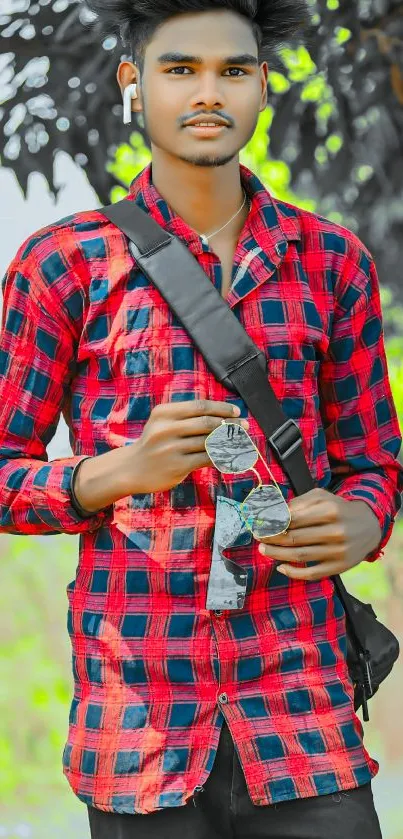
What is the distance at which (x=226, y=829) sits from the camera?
1.88m

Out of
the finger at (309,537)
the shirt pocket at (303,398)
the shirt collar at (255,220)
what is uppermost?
the shirt collar at (255,220)

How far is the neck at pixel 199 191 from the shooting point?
206 centimetres

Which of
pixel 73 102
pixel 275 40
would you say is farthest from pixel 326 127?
pixel 275 40

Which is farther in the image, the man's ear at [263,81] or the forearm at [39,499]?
the man's ear at [263,81]

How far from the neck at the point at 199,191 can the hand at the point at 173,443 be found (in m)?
0.42

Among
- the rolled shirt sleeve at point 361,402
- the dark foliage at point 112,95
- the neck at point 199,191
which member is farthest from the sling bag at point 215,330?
the dark foliage at point 112,95

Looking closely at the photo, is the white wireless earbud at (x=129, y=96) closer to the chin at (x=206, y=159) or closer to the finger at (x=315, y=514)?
the chin at (x=206, y=159)

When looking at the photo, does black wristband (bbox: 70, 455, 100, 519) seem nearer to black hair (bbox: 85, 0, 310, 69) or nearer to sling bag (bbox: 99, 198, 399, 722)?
sling bag (bbox: 99, 198, 399, 722)

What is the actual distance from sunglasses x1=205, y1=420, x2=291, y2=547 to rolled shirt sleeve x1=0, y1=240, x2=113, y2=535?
0.80 ft

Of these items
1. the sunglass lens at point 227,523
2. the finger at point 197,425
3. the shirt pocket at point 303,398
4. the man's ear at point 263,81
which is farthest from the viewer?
the man's ear at point 263,81

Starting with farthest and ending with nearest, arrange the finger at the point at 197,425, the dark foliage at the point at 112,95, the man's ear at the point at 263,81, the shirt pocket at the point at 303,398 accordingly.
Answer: the dark foliage at the point at 112,95, the man's ear at the point at 263,81, the shirt pocket at the point at 303,398, the finger at the point at 197,425

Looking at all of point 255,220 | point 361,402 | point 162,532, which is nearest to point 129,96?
point 255,220

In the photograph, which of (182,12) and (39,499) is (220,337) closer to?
(39,499)

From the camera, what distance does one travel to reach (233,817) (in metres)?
1.87
